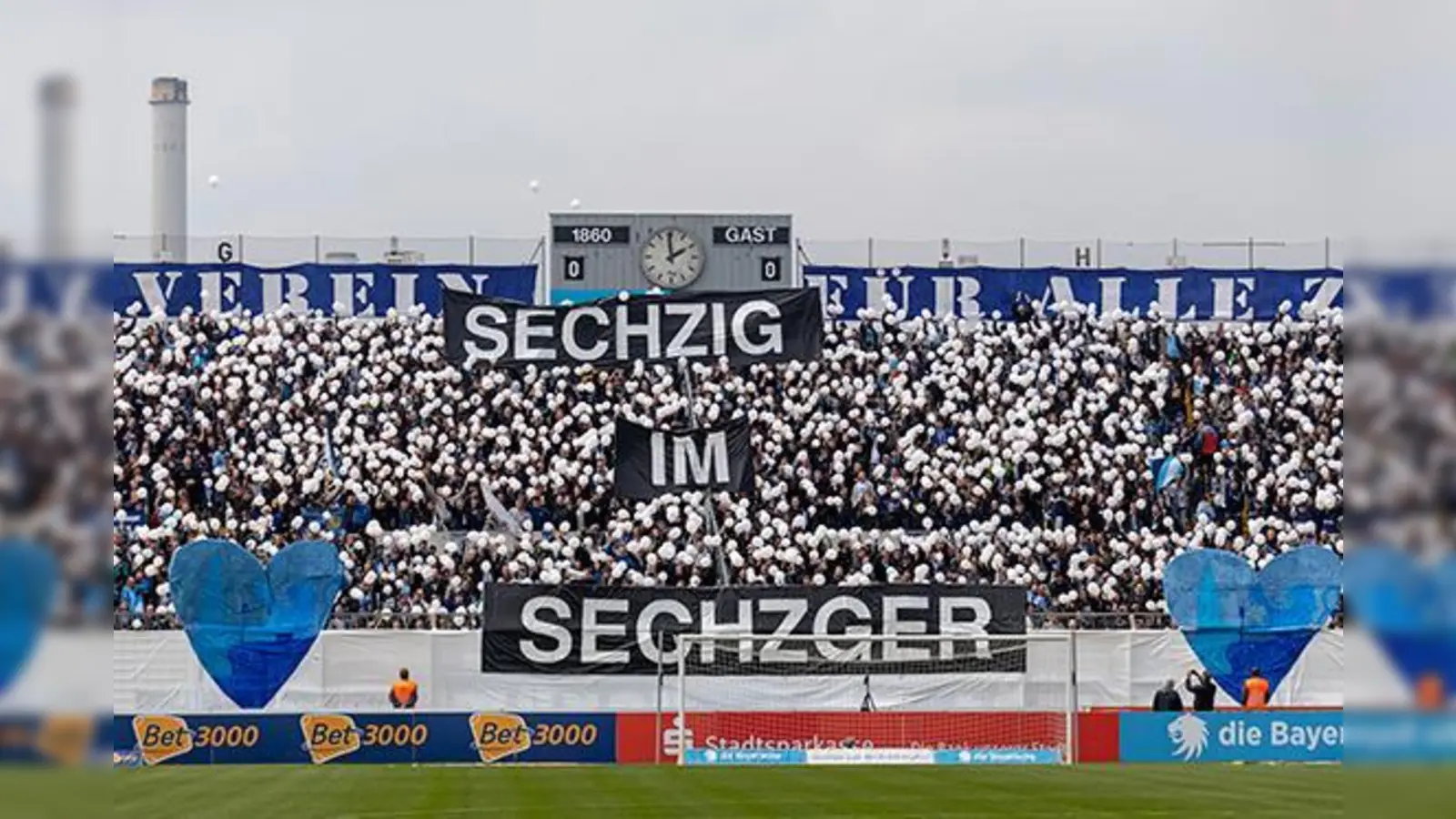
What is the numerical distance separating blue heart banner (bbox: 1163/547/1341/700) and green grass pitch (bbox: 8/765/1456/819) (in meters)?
6.23

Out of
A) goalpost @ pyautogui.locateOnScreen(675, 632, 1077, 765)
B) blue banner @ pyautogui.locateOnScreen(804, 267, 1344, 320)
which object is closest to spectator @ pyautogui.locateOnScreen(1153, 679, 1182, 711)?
goalpost @ pyautogui.locateOnScreen(675, 632, 1077, 765)

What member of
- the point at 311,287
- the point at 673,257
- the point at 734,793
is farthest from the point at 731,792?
the point at 673,257

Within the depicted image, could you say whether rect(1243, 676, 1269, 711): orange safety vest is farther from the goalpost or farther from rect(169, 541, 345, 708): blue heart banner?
rect(169, 541, 345, 708): blue heart banner

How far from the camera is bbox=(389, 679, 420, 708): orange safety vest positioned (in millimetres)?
38750

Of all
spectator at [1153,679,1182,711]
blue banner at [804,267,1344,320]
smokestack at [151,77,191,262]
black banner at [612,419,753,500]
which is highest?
smokestack at [151,77,191,262]
